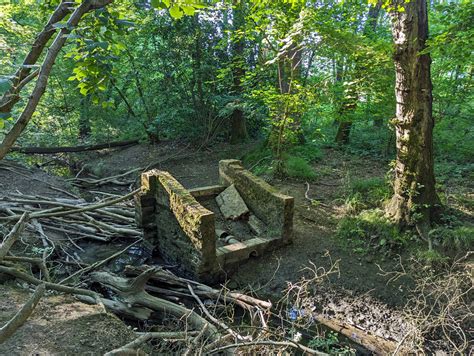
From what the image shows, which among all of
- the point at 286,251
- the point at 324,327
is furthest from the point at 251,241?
the point at 324,327

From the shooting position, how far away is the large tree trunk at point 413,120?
5.09 meters

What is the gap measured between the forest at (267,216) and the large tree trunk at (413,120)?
3 centimetres

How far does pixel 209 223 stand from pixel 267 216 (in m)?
1.58

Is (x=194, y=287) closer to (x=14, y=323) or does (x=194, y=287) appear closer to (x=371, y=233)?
(x=371, y=233)

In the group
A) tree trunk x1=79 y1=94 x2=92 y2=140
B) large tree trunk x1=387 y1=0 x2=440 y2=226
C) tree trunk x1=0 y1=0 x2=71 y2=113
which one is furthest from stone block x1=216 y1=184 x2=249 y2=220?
tree trunk x1=79 y1=94 x2=92 y2=140

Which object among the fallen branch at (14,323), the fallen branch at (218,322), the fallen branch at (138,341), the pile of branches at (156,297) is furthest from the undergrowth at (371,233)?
the fallen branch at (14,323)

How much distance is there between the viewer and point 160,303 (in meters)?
4.82

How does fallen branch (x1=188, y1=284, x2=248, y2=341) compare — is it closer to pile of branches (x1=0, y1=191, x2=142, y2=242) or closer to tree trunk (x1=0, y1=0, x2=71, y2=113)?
pile of branches (x1=0, y1=191, x2=142, y2=242)

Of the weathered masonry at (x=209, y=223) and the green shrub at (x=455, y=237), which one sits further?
the weathered masonry at (x=209, y=223)

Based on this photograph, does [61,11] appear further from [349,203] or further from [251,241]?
[349,203]

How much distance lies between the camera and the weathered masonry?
547cm

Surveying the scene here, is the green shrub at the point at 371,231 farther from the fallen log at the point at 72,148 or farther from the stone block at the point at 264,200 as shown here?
the fallen log at the point at 72,148

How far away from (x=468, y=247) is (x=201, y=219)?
4080mm

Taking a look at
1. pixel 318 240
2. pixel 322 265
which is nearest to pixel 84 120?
pixel 318 240
